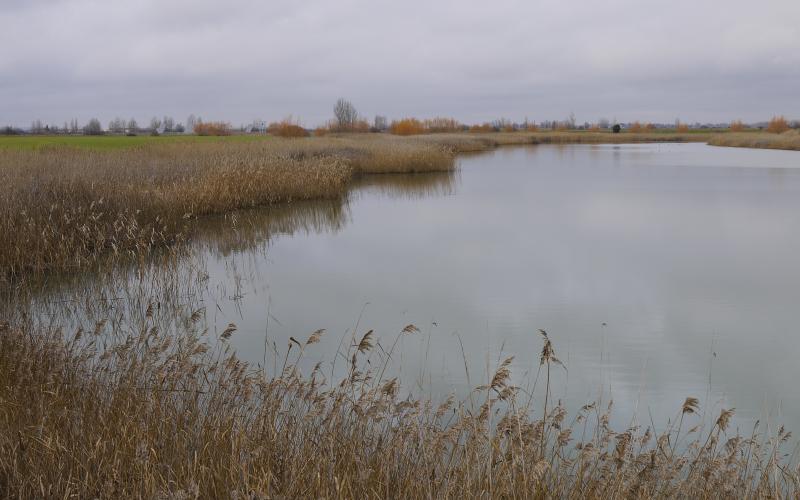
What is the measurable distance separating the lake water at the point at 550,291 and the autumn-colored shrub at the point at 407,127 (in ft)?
167

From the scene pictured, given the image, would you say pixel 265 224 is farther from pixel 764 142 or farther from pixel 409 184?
pixel 764 142

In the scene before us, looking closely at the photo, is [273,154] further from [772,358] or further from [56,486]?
[56,486]

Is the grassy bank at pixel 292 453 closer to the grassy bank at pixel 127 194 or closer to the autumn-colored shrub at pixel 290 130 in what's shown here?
the grassy bank at pixel 127 194

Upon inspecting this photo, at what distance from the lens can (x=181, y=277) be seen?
7.29m

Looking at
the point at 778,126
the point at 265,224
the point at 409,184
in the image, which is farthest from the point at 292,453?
the point at 778,126

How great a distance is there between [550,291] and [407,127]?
60.8 meters

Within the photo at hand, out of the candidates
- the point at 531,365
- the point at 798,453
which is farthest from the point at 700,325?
the point at 798,453

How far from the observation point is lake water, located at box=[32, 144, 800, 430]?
15.8 ft

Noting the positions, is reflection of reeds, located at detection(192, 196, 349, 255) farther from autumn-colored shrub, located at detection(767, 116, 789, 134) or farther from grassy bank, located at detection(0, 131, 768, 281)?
autumn-colored shrub, located at detection(767, 116, 789, 134)

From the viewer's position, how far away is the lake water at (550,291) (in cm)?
482

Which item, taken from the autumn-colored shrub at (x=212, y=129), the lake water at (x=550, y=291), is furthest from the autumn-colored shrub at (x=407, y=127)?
the lake water at (x=550, y=291)

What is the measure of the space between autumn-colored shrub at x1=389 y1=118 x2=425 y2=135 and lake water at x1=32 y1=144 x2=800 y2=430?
50771 millimetres

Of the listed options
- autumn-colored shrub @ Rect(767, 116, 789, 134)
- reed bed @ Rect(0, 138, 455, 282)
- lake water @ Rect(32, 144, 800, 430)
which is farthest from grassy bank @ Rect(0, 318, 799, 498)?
autumn-colored shrub @ Rect(767, 116, 789, 134)

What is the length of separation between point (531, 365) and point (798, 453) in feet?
5.89
